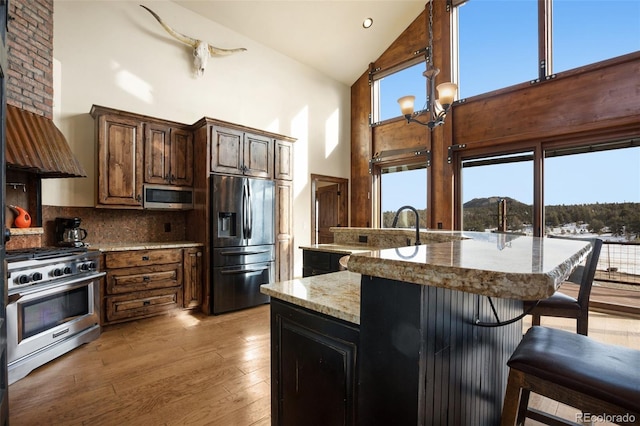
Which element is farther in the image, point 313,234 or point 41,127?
point 313,234

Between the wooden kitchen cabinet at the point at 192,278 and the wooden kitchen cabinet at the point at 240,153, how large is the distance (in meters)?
1.09

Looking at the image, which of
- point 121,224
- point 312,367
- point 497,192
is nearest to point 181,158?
point 121,224

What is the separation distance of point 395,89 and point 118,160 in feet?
16.8

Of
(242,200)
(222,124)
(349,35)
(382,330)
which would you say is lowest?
(382,330)

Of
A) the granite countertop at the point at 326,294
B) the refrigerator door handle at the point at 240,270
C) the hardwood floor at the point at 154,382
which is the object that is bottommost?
the hardwood floor at the point at 154,382

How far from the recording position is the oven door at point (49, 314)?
2162 millimetres

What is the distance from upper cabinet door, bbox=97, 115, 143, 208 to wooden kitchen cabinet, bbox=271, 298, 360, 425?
119 inches

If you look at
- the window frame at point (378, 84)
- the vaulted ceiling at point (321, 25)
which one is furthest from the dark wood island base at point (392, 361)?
the window frame at point (378, 84)

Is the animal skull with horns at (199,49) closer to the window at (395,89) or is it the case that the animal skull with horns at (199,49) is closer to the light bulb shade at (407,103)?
the light bulb shade at (407,103)

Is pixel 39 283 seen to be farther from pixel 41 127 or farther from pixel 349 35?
pixel 349 35

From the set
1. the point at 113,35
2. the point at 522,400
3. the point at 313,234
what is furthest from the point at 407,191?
the point at 113,35

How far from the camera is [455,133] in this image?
5.03 metres

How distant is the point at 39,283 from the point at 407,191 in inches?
214

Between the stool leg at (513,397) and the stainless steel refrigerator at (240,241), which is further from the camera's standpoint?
the stainless steel refrigerator at (240,241)
